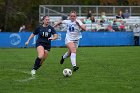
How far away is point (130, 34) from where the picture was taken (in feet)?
127

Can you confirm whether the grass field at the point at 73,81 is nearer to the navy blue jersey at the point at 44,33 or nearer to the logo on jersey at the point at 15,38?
the navy blue jersey at the point at 44,33

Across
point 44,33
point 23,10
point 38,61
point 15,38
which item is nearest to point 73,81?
point 38,61

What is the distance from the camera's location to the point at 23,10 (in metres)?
62.7

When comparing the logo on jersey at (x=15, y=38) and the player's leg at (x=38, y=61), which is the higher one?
the player's leg at (x=38, y=61)

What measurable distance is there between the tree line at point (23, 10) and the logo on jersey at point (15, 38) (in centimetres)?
1725

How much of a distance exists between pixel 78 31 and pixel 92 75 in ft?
9.92

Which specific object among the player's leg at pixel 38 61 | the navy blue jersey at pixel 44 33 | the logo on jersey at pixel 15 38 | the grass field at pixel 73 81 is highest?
the navy blue jersey at pixel 44 33

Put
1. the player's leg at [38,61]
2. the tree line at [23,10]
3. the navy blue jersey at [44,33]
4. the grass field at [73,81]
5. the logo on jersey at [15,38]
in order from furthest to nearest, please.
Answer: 1. the tree line at [23,10]
2. the logo on jersey at [15,38]
3. the navy blue jersey at [44,33]
4. the player's leg at [38,61]
5. the grass field at [73,81]

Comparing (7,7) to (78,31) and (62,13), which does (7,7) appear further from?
(78,31)

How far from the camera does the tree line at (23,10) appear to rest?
56.7 m

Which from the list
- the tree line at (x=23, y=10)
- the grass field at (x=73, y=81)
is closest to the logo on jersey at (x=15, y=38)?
the tree line at (x=23, y=10)

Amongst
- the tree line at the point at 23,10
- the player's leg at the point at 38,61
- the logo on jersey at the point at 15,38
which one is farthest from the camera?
the tree line at the point at 23,10

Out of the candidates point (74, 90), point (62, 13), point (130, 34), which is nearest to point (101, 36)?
point (130, 34)

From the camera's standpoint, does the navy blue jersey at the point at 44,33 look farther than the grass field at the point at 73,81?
Yes
